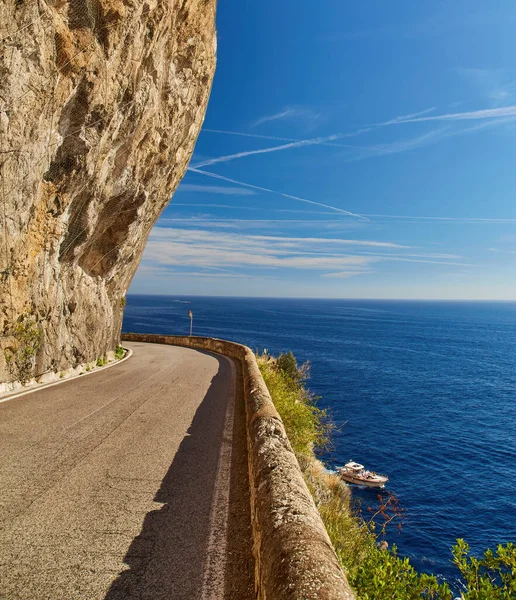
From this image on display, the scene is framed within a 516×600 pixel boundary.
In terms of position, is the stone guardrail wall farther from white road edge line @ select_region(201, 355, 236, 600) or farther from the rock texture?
the rock texture

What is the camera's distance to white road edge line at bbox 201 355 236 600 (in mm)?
3945

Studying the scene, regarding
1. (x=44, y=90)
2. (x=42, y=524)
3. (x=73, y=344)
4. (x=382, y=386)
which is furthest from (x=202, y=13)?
(x=382, y=386)

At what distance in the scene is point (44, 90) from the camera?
34.9ft

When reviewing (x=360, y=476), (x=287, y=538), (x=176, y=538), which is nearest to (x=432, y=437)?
(x=360, y=476)

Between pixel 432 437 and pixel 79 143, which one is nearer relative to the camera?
pixel 79 143

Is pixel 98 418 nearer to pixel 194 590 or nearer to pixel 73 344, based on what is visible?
pixel 194 590

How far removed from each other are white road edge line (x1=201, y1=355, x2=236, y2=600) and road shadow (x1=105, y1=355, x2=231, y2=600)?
0.07 m

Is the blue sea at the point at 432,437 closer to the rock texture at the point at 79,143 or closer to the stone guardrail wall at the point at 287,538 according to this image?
the stone guardrail wall at the point at 287,538

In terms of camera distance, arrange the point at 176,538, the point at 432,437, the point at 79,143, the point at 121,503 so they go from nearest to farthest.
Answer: the point at 176,538 < the point at 121,503 < the point at 79,143 < the point at 432,437

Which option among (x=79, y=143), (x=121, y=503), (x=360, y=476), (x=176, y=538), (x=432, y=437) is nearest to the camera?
(x=176, y=538)

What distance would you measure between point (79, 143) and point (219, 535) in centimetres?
1279

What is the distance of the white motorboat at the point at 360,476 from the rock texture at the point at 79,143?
62.4ft

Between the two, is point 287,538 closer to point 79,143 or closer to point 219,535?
point 219,535

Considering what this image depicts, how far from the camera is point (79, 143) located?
42.8 feet
